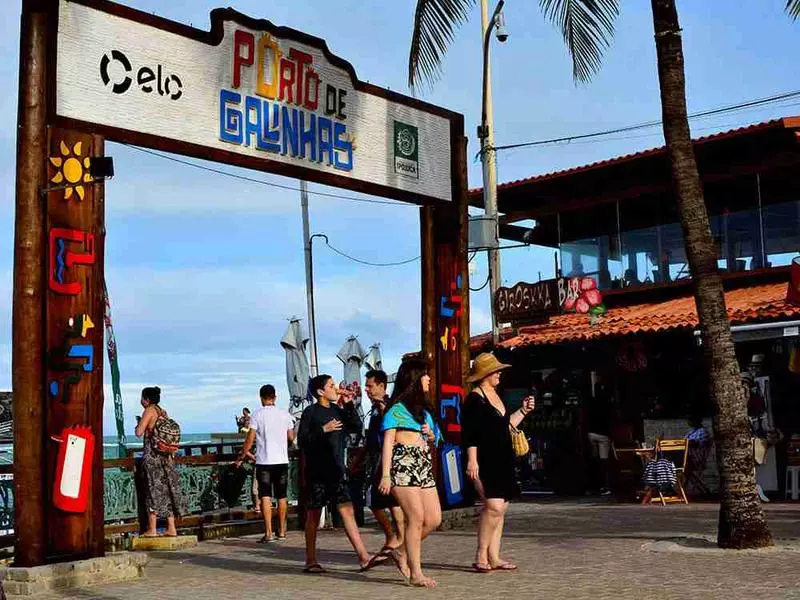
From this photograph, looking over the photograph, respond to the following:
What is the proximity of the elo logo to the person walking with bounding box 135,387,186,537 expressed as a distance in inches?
154

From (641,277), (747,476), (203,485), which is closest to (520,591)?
(747,476)

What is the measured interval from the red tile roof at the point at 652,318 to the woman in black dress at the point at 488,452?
900cm

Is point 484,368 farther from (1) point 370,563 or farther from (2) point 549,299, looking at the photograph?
(2) point 549,299

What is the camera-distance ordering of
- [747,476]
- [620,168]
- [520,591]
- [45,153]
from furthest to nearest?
[620,168]
[747,476]
[45,153]
[520,591]

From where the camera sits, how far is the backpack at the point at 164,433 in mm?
14750

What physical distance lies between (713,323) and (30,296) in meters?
6.74

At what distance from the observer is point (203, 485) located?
17.0m

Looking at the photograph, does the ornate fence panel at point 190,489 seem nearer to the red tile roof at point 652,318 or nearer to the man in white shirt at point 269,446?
the man in white shirt at point 269,446

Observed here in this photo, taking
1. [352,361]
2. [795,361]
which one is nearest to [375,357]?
[352,361]

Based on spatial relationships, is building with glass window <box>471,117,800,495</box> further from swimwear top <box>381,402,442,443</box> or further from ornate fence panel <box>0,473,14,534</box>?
ornate fence panel <box>0,473,14,534</box>

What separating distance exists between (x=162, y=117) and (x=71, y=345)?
2682 millimetres

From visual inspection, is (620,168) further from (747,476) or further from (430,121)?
(747,476)

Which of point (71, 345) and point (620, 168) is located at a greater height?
point (620, 168)

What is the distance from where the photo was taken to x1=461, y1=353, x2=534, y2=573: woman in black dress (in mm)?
10633
